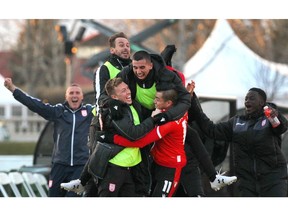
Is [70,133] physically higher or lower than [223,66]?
lower

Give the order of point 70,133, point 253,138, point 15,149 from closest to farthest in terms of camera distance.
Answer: point 253,138 < point 70,133 < point 15,149

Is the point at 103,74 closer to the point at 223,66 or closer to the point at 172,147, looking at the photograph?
the point at 172,147

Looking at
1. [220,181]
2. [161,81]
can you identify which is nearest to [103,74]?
[161,81]

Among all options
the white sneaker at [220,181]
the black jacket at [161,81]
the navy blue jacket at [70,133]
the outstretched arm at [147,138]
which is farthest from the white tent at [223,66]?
the outstretched arm at [147,138]

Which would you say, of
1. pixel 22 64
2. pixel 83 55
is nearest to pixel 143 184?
pixel 22 64

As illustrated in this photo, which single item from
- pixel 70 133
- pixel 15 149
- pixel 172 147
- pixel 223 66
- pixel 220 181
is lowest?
pixel 15 149

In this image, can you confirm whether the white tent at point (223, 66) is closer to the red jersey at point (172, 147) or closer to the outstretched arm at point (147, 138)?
the red jersey at point (172, 147)

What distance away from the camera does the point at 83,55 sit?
298 ft

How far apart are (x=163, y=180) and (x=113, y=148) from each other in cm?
81

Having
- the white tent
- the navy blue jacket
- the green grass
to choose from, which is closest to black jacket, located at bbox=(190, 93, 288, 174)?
the navy blue jacket

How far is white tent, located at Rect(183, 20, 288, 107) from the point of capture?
79.3ft

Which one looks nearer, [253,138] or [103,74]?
[103,74]

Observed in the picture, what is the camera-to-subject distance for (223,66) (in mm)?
24891

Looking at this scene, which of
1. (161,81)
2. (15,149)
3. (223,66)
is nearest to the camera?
(161,81)
